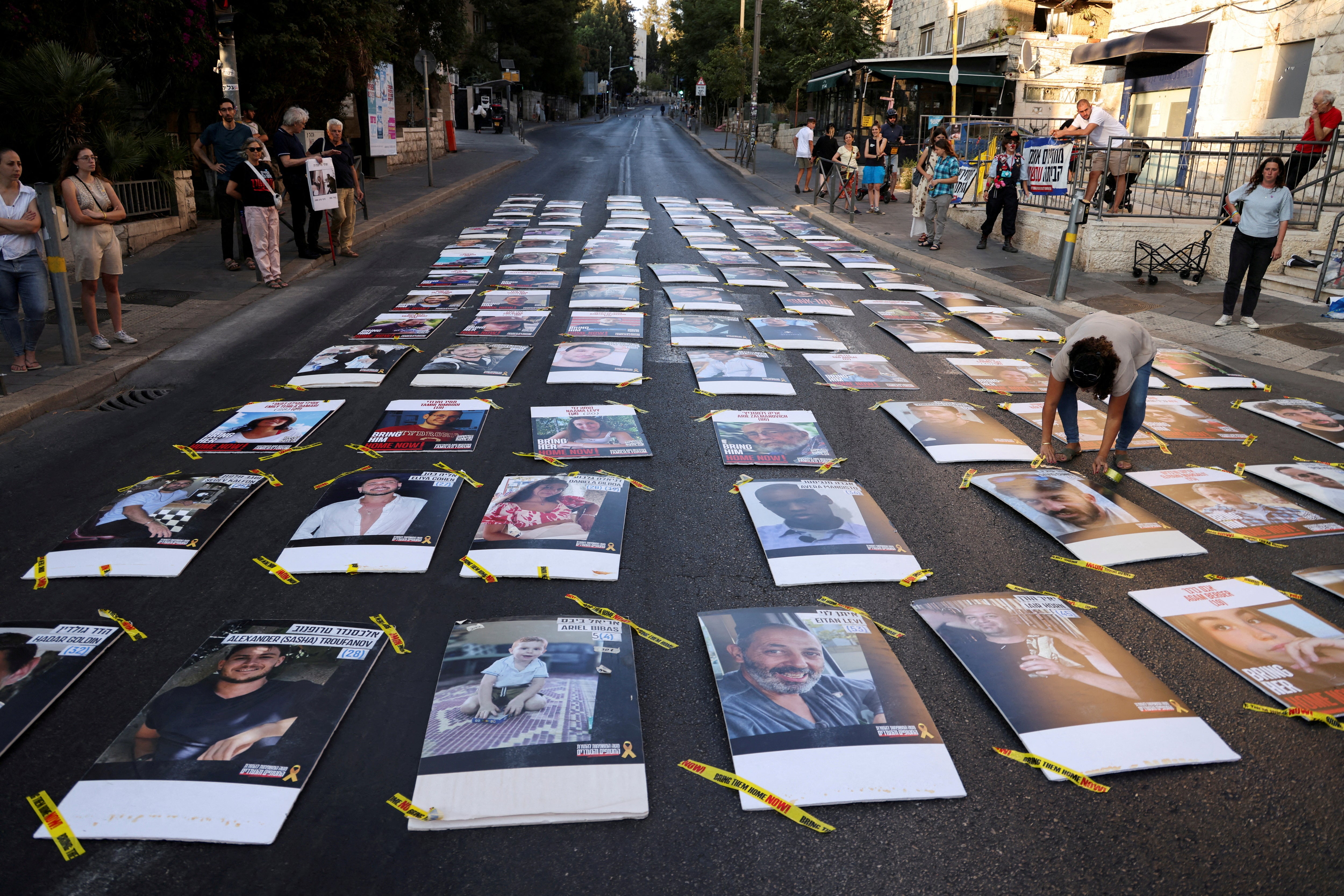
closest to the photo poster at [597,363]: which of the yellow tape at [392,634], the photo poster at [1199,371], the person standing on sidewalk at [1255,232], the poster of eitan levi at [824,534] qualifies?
the poster of eitan levi at [824,534]

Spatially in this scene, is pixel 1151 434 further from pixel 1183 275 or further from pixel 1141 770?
pixel 1183 275

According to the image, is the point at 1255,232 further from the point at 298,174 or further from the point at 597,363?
the point at 298,174

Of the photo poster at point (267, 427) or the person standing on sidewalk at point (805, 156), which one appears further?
the person standing on sidewalk at point (805, 156)

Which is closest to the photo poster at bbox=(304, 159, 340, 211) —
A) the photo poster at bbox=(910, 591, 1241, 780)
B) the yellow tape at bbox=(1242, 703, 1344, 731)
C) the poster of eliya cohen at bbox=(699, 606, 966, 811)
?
the poster of eliya cohen at bbox=(699, 606, 966, 811)

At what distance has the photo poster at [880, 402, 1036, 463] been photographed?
5.48 meters

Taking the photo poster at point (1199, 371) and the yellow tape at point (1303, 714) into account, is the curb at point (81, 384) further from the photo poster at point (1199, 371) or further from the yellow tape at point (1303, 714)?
the photo poster at point (1199, 371)

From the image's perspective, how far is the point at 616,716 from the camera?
Answer: 2.92 m

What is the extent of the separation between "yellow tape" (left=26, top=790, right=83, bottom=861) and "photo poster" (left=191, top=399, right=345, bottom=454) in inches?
116

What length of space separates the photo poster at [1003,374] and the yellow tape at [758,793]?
5037 mm

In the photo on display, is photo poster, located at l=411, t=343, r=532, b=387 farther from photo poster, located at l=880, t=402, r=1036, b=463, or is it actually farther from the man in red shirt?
the man in red shirt

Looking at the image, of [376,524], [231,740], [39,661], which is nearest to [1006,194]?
[376,524]

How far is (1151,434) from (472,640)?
5066 millimetres

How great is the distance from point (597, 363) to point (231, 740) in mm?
4755

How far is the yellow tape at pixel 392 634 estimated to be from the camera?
132 inches
